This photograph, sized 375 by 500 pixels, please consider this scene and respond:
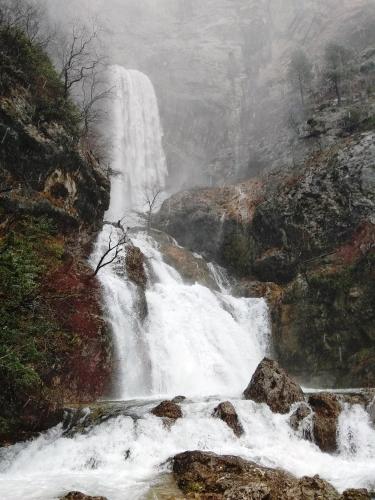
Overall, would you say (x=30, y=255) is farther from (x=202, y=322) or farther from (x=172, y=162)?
(x=172, y=162)

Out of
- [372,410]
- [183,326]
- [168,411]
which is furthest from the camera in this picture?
[183,326]

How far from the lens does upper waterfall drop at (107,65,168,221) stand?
190 feet

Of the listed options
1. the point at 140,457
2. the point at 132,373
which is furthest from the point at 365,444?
the point at 132,373

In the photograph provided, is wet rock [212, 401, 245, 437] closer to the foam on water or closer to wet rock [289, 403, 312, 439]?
the foam on water

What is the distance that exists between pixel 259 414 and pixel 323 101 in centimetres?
4892

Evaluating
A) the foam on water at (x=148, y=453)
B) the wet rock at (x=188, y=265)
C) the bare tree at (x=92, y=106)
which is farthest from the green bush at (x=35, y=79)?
the foam on water at (x=148, y=453)

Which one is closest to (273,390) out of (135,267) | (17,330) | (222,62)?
(17,330)

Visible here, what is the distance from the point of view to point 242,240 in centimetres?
4056

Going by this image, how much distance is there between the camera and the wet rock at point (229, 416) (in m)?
15.0

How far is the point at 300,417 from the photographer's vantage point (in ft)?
53.2

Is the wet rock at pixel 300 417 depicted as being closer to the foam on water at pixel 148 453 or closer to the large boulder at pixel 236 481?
the foam on water at pixel 148 453

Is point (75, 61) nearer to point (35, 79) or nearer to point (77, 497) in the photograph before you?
point (35, 79)

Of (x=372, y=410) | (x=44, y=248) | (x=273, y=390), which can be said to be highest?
(x=44, y=248)

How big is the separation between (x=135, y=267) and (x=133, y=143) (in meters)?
38.1
